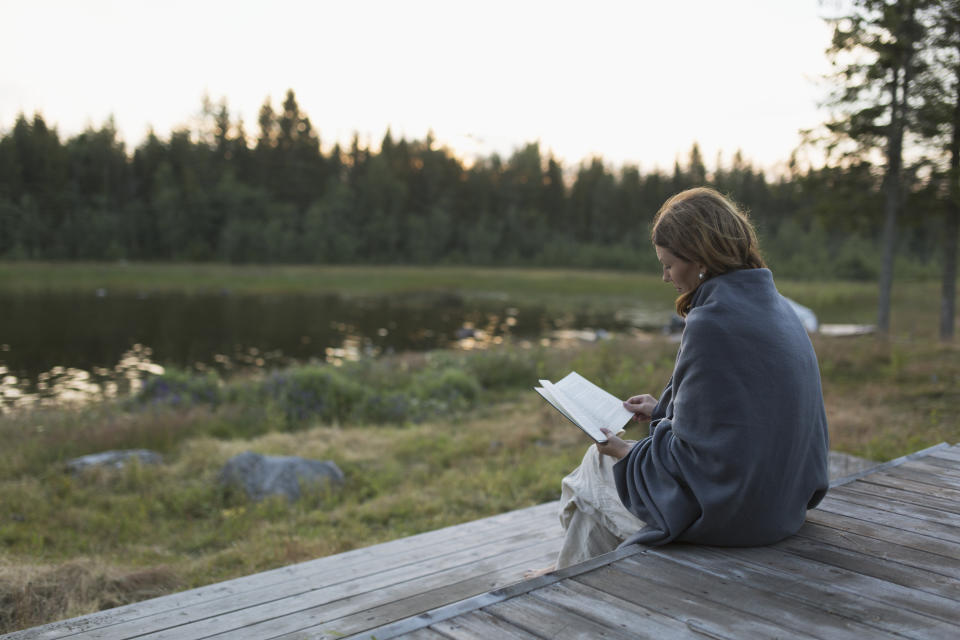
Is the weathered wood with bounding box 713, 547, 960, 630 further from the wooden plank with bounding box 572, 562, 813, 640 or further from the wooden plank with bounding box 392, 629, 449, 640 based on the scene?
the wooden plank with bounding box 392, 629, 449, 640

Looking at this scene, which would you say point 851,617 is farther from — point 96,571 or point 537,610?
point 96,571

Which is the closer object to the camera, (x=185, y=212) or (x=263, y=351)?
(x=263, y=351)

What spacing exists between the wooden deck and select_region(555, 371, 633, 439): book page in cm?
46

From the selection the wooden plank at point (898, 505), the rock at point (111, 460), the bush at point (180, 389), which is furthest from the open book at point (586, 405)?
the bush at point (180, 389)

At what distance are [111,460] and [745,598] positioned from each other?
21.2ft

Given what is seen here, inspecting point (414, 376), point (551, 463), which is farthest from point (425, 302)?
point (551, 463)

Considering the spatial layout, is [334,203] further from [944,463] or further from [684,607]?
[684,607]

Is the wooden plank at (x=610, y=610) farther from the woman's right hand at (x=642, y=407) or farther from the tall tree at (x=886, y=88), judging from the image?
the tall tree at (x=886, y=88)

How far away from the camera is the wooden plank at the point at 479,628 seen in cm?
176

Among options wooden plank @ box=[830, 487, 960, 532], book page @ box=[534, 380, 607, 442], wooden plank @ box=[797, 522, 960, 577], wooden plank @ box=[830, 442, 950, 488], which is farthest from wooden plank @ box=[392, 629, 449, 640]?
wooden plank @ box=[830, 442, 950, 488]

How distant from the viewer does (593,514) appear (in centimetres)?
262

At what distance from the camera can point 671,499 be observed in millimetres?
2291

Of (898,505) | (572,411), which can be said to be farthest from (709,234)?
(898,505)

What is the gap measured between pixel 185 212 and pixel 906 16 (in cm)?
5547
